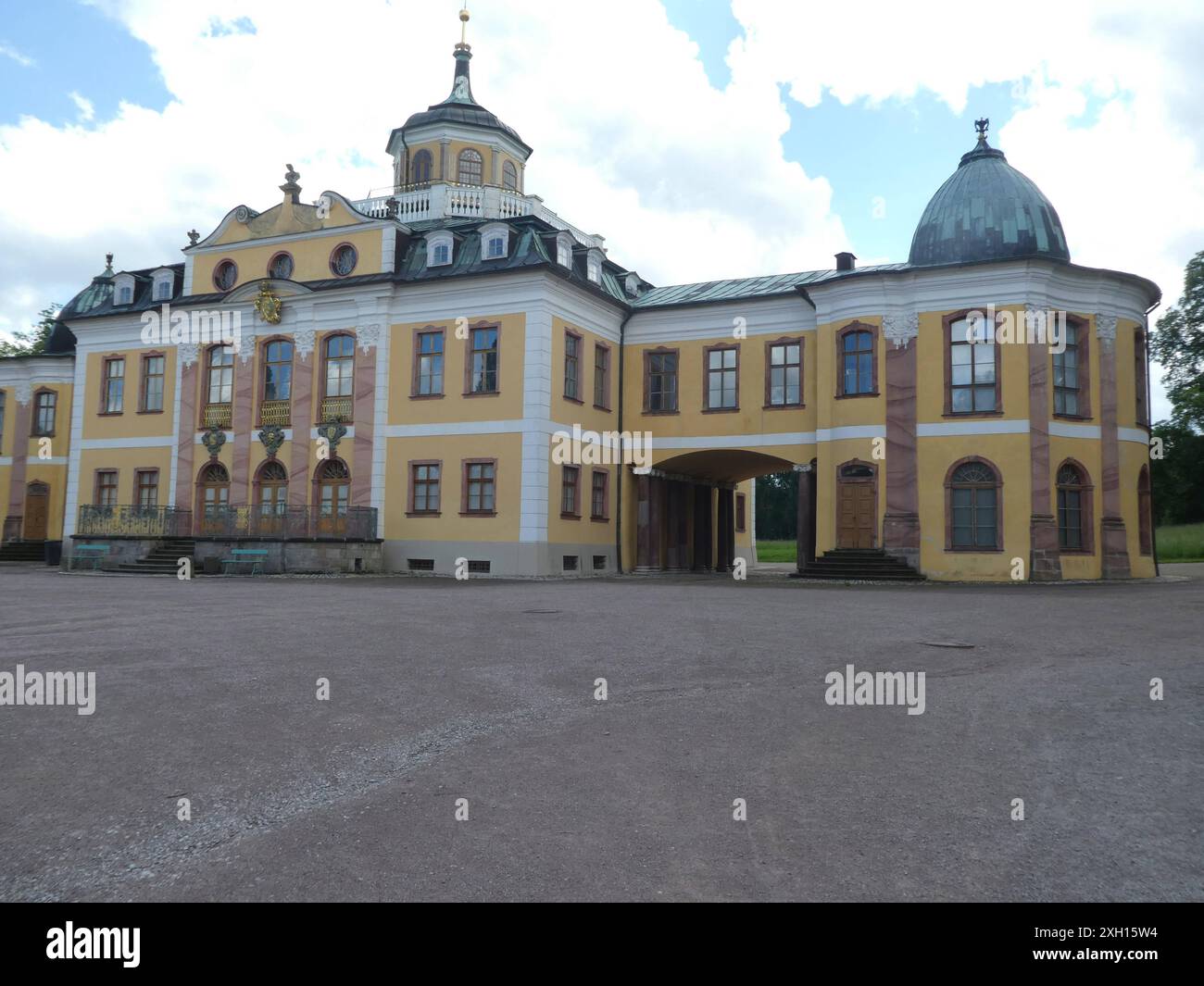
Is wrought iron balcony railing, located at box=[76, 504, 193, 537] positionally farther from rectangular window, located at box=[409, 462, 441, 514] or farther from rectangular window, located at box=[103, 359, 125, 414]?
rectangular window, located at box=[409, 462, 441, 514]

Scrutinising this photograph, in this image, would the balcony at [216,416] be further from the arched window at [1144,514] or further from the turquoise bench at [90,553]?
the arched window at [1144,514]

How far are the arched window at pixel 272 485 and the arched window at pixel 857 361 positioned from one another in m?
16.8

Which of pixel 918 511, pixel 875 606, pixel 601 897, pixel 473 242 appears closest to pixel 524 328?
pixel 473 242

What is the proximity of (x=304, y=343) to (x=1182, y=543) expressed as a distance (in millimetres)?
36886

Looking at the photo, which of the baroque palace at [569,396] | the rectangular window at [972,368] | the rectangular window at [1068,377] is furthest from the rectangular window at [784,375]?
the rectangular window at [1068,377]

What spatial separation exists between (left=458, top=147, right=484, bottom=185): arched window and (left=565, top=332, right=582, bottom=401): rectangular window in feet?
31.4

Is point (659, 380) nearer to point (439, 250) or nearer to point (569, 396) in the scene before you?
point (569, 396)

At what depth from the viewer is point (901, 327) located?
86.2 ft

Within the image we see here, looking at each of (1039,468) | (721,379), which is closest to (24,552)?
(721,379)

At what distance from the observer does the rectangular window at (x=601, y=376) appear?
98.4 feet

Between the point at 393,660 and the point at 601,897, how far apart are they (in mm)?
6080

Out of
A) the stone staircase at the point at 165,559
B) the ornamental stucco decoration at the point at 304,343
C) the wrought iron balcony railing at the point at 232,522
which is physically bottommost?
the stone staircase at the point at 165,559

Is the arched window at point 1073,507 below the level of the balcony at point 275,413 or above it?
below
